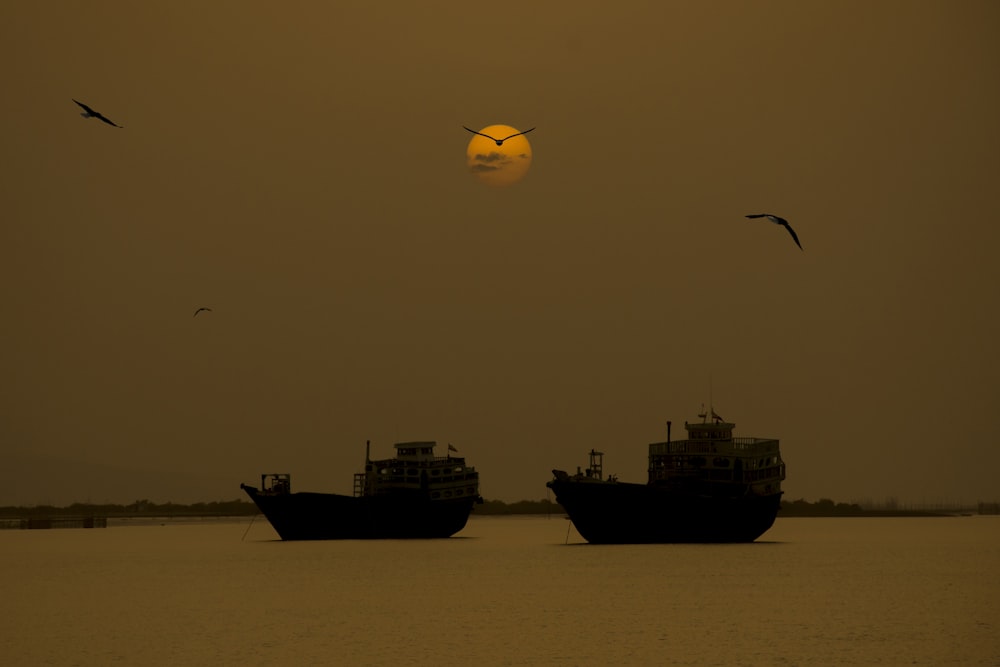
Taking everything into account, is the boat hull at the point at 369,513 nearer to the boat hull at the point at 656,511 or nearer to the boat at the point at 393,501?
the boat at the point at 393,501

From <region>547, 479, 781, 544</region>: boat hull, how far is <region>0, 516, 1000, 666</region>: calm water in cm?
290

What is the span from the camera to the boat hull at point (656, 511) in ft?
357

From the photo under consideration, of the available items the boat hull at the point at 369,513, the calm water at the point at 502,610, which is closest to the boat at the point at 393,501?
the boat hull at the point at 369,513

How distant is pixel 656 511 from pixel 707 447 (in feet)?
21.8

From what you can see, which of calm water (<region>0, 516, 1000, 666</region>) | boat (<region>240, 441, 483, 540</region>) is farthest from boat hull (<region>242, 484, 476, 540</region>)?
calm water (<region>0, 516, 1000, 666</region>)

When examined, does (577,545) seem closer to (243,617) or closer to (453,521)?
(453,521)

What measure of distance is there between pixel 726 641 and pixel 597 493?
191 feet

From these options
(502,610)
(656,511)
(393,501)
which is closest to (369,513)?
(393,501)

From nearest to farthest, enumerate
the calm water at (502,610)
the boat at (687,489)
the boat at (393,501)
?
1. the calm water at (502,610)
2. the boat at (687,489)
3. the boat at (393,501)

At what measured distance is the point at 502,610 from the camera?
64.0 m

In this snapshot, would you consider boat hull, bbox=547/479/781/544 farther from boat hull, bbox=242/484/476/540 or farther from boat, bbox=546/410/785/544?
boat hull, bbox=242/484/476/540

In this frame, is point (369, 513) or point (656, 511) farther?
point (369, 513)

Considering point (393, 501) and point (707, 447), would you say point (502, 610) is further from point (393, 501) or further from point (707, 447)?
point (393, 501)

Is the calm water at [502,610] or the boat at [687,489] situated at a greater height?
the boat at [687,489]
